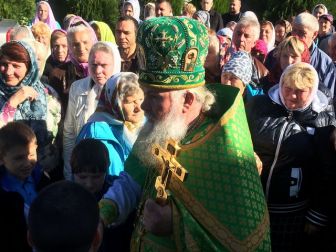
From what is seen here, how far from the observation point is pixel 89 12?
42.0 feet

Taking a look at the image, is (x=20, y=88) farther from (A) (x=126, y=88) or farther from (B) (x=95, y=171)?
(B) (x=95, y=171)

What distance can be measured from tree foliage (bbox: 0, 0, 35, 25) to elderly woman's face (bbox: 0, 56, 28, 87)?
7.99 m

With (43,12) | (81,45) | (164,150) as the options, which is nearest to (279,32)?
(43,12)

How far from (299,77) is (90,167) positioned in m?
1.74

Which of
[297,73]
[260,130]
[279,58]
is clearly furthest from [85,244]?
[279,58]

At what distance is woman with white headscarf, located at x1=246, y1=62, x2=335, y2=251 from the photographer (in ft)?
12.0

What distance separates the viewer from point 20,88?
13.2 ft

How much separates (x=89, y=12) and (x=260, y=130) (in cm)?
986

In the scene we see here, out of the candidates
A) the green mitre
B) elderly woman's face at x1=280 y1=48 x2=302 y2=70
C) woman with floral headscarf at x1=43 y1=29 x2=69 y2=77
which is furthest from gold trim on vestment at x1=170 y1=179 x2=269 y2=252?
woman with floral headscarf at x1=43 y1=29 x2=69 y2=77

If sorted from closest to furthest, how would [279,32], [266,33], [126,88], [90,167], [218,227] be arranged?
1. [218,227]
2. [90,167]
3. [126,88]
4. [266,33]
5. [279,32]

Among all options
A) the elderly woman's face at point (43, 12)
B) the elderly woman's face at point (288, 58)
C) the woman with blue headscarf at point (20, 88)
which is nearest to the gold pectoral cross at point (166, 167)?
the woman with blue headscarf at point (20, 88)

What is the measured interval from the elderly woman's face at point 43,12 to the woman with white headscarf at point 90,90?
4049 millimetres

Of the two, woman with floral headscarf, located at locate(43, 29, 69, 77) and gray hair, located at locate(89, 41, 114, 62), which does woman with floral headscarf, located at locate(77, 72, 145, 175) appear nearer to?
gray hair, located at locate(89, 41, 114, 62)

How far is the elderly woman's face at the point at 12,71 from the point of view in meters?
3.94
